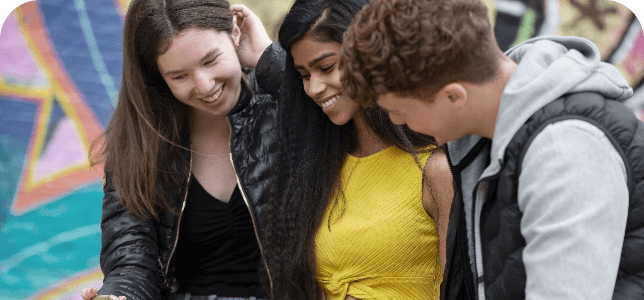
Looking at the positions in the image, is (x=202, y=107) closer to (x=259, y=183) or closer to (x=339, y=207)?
(x=259, y=183)

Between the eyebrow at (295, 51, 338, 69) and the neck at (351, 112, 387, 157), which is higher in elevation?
the eyebrow at (295, 51, 338, 69)

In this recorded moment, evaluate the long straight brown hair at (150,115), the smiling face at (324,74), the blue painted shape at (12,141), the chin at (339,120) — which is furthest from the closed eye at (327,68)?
the blue painted shape at (12,141)

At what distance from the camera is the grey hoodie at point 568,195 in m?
0.86

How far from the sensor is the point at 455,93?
39.4 inches

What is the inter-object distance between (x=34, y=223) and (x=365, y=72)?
2.39 meters

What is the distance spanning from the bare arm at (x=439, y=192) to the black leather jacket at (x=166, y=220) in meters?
0.48

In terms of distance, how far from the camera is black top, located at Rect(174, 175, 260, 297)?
1771 millimetres

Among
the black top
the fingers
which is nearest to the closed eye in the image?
the black top

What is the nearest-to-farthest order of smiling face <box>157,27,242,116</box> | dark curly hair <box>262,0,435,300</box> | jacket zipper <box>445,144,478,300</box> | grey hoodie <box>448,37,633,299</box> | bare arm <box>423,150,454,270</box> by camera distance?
grey hoodie <box>448,37,633,299</box>, jacket zipper <box>445,144,478,300</box>, bare arm <box>423,150,454,270</box>, dark curly hair <box>262,0,435,300</box>, smiling face <box>157,27,242,116</box>

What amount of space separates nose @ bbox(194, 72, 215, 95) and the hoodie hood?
0.89m

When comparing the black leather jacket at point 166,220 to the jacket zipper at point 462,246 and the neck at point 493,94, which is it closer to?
the jacket zipper at point 462,246

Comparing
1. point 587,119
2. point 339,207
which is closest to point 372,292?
point 339,207

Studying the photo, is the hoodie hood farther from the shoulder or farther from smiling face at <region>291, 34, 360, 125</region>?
smiling face at <region>291, 34, 360, 125</region>

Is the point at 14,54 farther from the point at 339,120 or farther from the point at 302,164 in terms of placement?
the point at 339,120
